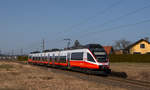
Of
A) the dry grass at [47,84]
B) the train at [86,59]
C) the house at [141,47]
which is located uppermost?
the house at [141,47]

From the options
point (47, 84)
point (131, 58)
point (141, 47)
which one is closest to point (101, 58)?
point (47, 84)

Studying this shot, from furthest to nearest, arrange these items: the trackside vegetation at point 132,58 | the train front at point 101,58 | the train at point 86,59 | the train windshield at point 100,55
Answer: the trackside vegetation at point 132,58
the train windshield at point 100,55
the train at point 86,59
the train front at point 101,58

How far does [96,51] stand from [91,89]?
1195 centimetres

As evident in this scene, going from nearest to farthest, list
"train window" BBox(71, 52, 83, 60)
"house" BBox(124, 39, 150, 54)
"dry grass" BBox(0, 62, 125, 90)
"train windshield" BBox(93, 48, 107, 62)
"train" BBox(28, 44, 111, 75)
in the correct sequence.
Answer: "dry grass" BBox(0, 62, 125, 90), "train" BBox(28, 44, 111, 75), "train windshield" BBox(93, 48, 107, 62), "train window" BBox(71, 52, 83, 60), "house" BBox(124, 39, 150, 54)

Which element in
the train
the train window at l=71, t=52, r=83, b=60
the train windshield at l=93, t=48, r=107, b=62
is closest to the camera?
the train

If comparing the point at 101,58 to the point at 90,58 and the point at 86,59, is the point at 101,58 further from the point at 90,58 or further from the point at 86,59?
the point at 86,59

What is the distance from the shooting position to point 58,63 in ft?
123

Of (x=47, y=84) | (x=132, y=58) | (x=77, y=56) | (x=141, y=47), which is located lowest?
(x=47, y=84)

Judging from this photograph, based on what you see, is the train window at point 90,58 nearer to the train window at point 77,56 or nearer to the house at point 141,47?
the train window at point 77,56

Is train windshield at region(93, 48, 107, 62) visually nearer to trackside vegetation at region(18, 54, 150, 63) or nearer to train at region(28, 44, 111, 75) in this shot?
train at region(28, 44, 111, 75)

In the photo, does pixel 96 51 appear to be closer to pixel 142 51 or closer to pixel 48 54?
pixel 48 54

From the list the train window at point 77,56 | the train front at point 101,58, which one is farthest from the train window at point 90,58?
the train window at point 77,56

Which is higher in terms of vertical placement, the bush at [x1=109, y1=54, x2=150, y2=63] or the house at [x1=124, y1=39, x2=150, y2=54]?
the house at [x1=124, y1=39, x2=150, y2=54]

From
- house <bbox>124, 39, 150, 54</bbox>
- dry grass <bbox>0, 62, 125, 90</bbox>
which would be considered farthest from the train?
house <bbox>124, 39, 150, 54</bbox>
